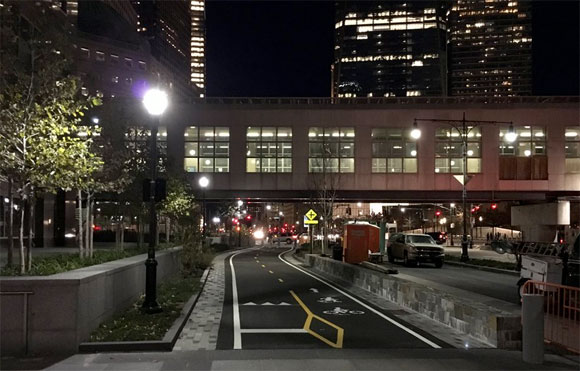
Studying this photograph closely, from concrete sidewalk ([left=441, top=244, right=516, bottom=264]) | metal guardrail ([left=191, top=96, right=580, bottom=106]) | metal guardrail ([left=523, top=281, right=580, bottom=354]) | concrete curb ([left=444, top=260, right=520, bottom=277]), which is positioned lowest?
concrete sidewalk ([left=441, top=244, right=516, bottom=264])

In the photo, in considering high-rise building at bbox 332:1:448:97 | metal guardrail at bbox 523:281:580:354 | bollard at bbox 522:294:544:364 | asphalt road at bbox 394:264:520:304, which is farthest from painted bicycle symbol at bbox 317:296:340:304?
high-rise building at bbox 332:1:448:97

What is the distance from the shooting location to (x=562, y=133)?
51469mm

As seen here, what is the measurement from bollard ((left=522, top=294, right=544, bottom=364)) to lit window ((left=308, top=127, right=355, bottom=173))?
4275cm

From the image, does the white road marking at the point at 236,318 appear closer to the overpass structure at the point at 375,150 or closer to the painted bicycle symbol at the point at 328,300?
the painted bicycle symbol at the point at 328,300

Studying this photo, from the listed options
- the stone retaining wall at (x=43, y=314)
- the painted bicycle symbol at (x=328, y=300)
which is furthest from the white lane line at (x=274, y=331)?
the painted bicycle symbol at (x=328, y=300)

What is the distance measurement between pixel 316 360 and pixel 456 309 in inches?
171

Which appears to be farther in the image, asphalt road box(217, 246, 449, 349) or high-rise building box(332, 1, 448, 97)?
high-rise building box(332, 1, 448, 97)

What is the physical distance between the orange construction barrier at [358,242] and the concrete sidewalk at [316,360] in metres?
18.1

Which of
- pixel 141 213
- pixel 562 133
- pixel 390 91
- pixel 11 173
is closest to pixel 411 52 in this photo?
pixel 390 91

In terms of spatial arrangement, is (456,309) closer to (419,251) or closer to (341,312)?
(341,312)

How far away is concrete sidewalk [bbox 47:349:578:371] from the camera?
8.66 m

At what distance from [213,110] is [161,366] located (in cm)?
4610

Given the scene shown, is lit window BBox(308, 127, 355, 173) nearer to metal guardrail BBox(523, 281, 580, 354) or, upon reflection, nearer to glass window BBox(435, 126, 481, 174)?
glass window BBox(435, 126, 481, 174)

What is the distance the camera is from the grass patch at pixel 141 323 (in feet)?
33.3
